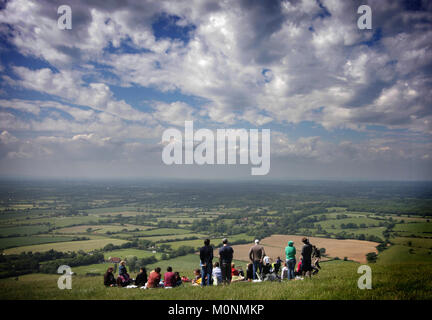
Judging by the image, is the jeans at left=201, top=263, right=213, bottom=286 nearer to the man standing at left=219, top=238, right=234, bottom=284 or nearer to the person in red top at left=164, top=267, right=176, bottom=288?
the man standing at left=219, top=238, right=234, bottom=284

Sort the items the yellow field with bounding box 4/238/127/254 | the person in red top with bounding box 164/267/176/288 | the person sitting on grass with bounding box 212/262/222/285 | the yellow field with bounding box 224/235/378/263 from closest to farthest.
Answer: the person in red top with bounding box 164/267/176/288 → the person sitting on grass with bounding box 212/262/222/285 → the yellow field with bounding box 224/235/378/263 → the yellow field with bounding box 4/238/127/254

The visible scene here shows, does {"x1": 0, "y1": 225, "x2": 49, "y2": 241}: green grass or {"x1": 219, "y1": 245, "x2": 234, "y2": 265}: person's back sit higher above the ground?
{"x1": 219, "y1": 245, "x2": 234, "y2": 265}: person's back

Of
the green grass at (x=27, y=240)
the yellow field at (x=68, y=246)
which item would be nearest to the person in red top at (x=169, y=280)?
the yellow field at (x=68, y=246)

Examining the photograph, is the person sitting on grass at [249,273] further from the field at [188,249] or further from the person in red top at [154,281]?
the person in red top at [154,281]

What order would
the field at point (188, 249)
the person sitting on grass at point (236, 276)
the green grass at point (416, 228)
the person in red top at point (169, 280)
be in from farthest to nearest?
the green grass at point (416, 228), the person sitting on grass at point (236, 276), the person in red top at point (169, 280), the field at point (188, 249)

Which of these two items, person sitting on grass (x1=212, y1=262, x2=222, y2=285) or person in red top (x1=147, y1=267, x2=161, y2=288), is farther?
person sitting on grass (x1=212, y1=262, x2=222, y2=285)

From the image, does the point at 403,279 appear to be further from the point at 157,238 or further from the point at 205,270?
the point at 157,238

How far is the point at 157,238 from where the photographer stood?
64.7 meters

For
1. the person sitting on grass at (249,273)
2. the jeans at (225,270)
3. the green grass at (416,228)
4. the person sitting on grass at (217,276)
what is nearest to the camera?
the jeans at (225,270)

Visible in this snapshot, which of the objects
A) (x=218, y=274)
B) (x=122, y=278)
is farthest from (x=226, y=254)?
(x=122, y=278)

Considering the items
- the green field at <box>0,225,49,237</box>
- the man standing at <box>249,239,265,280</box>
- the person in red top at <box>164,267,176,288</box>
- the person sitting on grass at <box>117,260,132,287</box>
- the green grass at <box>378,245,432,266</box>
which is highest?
the man standing at <box>249,239,265,280</box>

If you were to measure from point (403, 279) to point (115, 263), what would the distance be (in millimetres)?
41435

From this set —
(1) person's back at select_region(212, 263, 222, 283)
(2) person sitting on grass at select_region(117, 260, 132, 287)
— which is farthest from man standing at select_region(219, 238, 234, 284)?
(2) person sitting on grass at select_region(117, 260, 132, 287)
